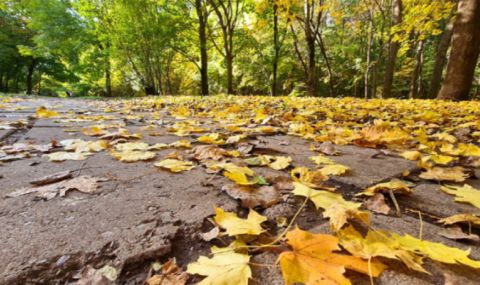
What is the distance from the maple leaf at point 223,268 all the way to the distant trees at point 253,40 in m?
6.46

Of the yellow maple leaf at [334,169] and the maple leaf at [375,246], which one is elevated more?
the yellow maple leaf at [334,169]

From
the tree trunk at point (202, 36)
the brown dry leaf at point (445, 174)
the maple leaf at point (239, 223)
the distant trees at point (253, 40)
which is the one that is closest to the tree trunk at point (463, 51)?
the distant trees at point (253, 40)

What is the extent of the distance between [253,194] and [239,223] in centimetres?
24

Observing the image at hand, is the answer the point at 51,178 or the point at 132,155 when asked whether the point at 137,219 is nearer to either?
the point at 51,178

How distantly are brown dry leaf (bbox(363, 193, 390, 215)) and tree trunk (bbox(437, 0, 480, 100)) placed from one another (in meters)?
5.83

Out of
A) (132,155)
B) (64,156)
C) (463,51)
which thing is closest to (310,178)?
(132,155)

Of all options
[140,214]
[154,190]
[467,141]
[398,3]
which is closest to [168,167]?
[154,190]

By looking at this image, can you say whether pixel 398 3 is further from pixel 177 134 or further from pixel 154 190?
pixel 154 190

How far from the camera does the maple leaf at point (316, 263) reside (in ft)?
1.87

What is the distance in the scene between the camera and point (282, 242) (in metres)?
0.74

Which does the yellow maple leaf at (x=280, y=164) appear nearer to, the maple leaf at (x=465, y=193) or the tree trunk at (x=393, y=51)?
the maple leaf at (x=465, y=193)

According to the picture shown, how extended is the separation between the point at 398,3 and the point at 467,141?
7842 millimetres

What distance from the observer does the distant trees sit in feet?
23.0

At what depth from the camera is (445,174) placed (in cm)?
128
